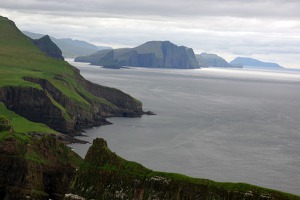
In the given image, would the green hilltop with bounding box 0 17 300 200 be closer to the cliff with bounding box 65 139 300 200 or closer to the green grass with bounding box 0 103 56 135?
the cliff with bounding box 65 139 300 200

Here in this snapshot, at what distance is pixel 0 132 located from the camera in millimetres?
121250

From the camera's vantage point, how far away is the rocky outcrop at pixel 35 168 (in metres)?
109

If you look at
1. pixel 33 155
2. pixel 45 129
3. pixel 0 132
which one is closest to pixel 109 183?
pixel 33 155

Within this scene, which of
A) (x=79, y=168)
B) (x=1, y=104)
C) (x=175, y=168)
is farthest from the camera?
(x=1, y=104)

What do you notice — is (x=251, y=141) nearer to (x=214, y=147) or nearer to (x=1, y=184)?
(x=214, y=147)

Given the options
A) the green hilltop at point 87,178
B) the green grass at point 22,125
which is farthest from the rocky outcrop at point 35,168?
the green grass at point 22,125

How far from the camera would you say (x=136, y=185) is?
3907 inches

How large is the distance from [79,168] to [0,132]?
83.6 ft

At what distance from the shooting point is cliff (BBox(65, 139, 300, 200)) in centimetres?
9169

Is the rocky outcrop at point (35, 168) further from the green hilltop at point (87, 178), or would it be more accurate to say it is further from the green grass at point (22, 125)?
the green grass at point (22, 125)

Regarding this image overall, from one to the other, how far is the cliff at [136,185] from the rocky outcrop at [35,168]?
9196 mm

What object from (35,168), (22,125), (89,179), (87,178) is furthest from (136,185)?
(22,125)

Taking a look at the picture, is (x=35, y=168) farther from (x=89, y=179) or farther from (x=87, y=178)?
(x=89, y=179)

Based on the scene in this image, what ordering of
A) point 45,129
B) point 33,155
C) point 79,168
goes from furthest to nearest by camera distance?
point 45,129, point 33,155, point 79,168
